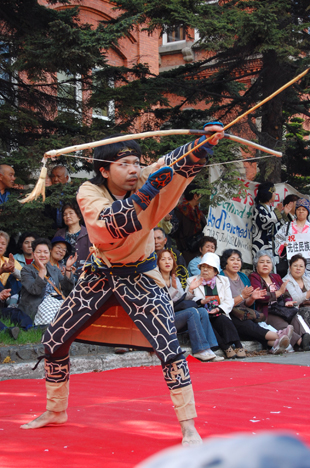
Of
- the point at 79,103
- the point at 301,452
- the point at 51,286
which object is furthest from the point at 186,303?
the point at 301,452

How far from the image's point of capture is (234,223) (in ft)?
28.9

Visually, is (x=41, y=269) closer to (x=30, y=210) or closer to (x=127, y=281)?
(x=30, y=210)

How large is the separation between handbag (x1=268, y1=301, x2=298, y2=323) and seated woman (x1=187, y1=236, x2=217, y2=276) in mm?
1192

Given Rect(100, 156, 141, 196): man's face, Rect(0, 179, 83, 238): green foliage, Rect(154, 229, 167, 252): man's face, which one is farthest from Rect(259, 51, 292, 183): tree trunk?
Rect(100, 156, 141, 196): man's face

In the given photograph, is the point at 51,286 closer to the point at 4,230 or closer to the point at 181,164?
the point at 4,230

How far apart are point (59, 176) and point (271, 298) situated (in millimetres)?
3390

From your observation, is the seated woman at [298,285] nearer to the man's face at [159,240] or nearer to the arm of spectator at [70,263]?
the man's face at [159,240]

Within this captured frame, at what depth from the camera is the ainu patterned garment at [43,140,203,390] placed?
2.81 meters

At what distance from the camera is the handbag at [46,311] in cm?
624

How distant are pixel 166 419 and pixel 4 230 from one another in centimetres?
462

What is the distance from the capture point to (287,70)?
8.70 meters

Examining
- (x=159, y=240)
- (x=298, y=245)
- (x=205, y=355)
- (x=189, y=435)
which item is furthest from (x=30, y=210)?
(x=189, y=435)

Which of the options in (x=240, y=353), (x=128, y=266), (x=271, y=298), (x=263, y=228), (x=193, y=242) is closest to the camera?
(x=128, y=266)

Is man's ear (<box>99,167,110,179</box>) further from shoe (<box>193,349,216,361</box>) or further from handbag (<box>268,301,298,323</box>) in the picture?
handbag (<box>268,301,298,323</box>)
